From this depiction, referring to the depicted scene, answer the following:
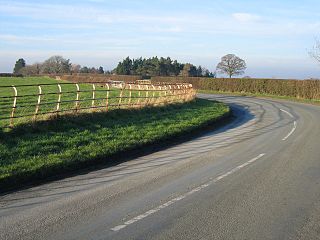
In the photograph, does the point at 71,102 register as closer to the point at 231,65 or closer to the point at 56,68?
the point at 231,65

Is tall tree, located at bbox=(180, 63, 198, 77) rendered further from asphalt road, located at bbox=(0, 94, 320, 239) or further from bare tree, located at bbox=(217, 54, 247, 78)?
asphalt road, located at bbox=(0, 94, 320, 239)

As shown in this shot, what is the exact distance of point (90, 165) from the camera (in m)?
10.9

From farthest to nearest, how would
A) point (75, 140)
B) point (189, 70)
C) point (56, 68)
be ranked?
point (56, 68)
point (189, 70)
point (75, 140)

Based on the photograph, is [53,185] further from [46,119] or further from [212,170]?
[46,119]

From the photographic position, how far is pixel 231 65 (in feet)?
343

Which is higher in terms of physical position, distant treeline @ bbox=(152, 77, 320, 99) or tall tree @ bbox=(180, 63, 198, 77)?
tall tree @ bbox=(180, 63, 198, 77)

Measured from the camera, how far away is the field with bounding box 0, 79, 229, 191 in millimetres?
9836

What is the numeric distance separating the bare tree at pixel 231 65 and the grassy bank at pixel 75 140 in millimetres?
86076

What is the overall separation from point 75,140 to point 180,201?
20.7 feet

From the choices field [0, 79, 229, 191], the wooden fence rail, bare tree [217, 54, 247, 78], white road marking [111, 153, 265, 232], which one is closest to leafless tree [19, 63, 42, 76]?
bare tree [217, 54, 247, 78]

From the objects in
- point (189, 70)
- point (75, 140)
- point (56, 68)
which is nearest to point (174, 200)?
point (75, 140)

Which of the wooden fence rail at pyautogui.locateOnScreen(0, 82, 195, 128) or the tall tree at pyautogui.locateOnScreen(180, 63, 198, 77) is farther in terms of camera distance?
the tall tree at pyautogui.locateOnScreen(180, 63, 198, 77)

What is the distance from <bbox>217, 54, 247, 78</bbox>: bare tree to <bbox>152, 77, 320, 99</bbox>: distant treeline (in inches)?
1250

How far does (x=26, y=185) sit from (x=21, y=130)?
16.0ft
